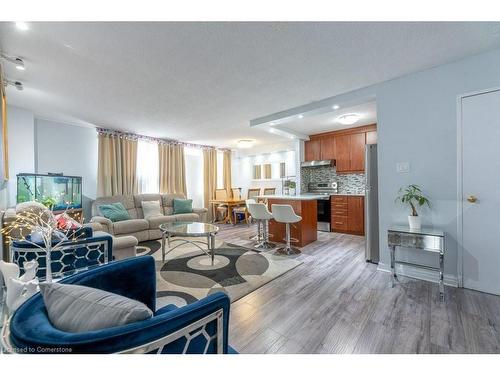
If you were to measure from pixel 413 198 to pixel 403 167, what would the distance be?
0.39 m

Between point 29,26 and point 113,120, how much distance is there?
2665 millimetres

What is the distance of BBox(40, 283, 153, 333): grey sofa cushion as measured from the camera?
2.30 feet

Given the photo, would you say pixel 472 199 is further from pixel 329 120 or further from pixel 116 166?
pixel 116 166

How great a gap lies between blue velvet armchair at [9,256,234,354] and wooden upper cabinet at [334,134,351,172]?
497 cm

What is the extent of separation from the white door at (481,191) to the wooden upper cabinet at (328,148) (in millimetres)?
3134

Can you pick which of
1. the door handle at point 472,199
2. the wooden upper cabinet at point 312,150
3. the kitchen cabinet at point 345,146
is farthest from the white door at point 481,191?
the wooden upper cabinet at point 312,150

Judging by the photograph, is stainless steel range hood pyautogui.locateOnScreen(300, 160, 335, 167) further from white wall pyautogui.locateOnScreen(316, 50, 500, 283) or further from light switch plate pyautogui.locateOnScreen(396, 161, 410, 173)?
light switch plate pyautogui.locateOnScreen(396, 161, 410, 173)

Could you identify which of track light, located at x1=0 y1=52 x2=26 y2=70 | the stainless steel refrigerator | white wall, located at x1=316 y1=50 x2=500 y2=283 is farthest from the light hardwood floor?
track light, located at x1=0 y1=52 x2=26 y2=70

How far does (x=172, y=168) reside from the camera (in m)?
6.14

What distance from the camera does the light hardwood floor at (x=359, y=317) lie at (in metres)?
1.56

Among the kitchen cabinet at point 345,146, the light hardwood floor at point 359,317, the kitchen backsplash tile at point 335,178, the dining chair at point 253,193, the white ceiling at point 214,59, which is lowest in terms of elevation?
the light hardwood floor at point 359,317

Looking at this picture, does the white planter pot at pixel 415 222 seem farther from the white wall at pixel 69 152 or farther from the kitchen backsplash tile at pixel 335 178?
the white wall at pixel 69 152

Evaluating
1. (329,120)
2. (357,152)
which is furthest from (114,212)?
(357,152)

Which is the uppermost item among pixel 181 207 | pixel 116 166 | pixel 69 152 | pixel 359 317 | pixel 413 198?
pixel 69 152
